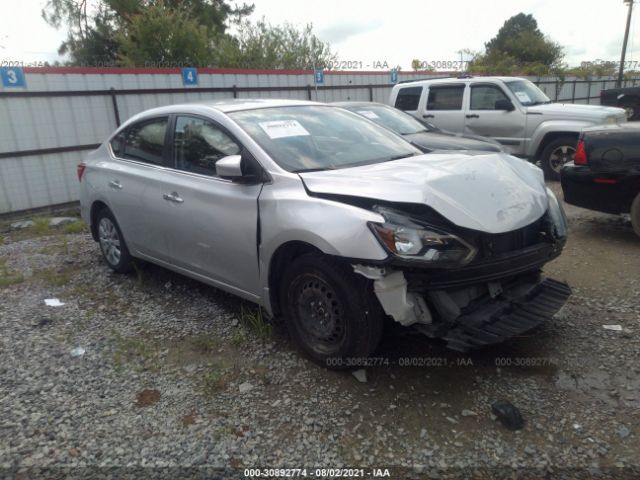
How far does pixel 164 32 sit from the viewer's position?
1702cm

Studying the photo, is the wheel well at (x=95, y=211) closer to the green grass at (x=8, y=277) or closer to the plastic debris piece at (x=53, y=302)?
the green grass at (x=8, y=277)

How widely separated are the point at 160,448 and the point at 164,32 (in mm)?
16794

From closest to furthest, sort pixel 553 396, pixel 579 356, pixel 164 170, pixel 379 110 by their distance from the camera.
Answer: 1. pixel 553 396
2. pixel 579 356
3. pixel 164 170
4. pixel 379 110

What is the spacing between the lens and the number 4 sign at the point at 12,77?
8062 mm

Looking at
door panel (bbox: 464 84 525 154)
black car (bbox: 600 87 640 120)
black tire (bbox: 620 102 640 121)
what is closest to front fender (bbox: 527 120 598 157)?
door panel (bbox: 464 84 525 154)

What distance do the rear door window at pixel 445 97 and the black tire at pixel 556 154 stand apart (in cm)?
188

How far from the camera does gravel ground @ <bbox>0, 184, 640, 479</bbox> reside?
2.60m

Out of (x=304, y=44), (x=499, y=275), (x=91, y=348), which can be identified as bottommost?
(x=91, y=348)

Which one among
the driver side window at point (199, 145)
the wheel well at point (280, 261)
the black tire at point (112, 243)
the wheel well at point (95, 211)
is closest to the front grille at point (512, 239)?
the wheel well at point (280, 261)

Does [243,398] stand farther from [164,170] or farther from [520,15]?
[520,15]

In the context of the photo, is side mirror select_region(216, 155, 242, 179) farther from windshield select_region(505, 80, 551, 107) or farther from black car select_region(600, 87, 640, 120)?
black car select_region(600, 87, 640, 120)

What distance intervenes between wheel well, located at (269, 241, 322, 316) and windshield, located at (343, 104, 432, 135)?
5.05 m

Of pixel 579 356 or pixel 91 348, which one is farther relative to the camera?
pixel 91 348

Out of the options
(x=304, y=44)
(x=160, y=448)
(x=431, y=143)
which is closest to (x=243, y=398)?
(x=160, y=448)
